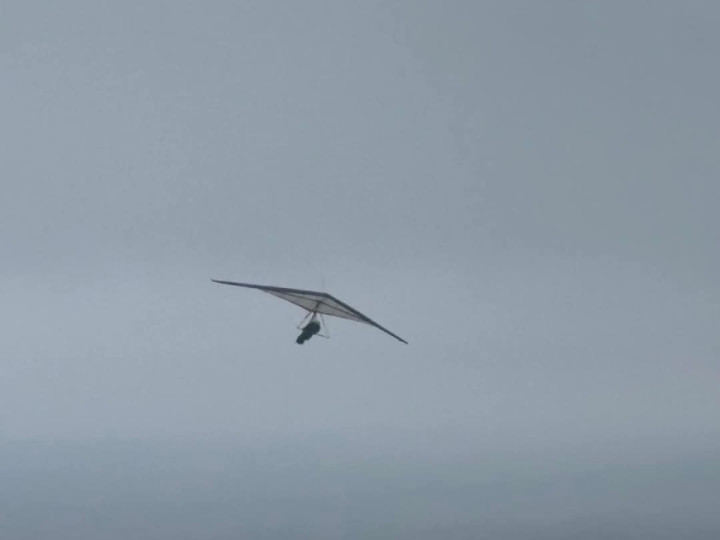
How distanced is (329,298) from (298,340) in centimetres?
530

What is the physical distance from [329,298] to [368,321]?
4.72 metres

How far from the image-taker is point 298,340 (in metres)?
103

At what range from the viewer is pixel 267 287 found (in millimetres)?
105688

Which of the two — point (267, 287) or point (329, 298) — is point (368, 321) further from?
point (267, 287)

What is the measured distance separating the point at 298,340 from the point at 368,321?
7.33 meters

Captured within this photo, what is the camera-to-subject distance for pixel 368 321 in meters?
103

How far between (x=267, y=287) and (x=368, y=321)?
1134 centimetres

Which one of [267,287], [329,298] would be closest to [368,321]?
[329,298]

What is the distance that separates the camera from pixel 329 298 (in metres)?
104
